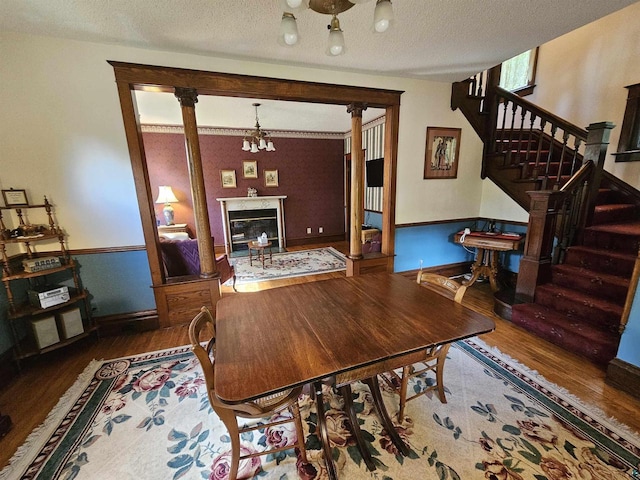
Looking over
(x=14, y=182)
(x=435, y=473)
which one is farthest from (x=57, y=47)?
(x=435, y=473)

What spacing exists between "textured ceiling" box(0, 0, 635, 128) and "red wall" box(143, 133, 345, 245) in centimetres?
329

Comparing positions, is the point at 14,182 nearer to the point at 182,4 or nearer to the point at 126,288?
the point at 126,288

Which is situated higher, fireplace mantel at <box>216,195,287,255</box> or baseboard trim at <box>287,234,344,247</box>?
fireplace mantel at <box>216,195,287,255</box>

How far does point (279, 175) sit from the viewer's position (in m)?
5.93

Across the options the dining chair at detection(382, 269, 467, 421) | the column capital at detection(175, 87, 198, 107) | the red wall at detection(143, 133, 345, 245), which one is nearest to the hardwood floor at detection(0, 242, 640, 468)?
the dining chair at detection(382, 269, 467, 421)

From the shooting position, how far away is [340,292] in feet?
5.60

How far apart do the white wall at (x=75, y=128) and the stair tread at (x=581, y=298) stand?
132 inches

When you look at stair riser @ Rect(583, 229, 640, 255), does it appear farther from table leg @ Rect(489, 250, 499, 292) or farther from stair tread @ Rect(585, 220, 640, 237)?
table leg @ Rect(489, 250, 499, 292)

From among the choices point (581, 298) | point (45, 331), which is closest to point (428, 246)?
point (581, 298)

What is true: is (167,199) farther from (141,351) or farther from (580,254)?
(580,254)

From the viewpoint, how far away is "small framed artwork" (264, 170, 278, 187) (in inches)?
230

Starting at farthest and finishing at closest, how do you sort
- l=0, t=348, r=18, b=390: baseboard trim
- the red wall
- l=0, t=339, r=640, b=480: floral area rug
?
the red wall → l=0, t=348, r=18, b=390: baseboard trim → l=0, t=339, r=640, b=480: floral area rug

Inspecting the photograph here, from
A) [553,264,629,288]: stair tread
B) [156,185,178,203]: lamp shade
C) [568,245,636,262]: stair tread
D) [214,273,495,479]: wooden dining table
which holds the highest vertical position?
[156,185,178,203]: lamp shade

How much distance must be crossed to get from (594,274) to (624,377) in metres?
1.03
